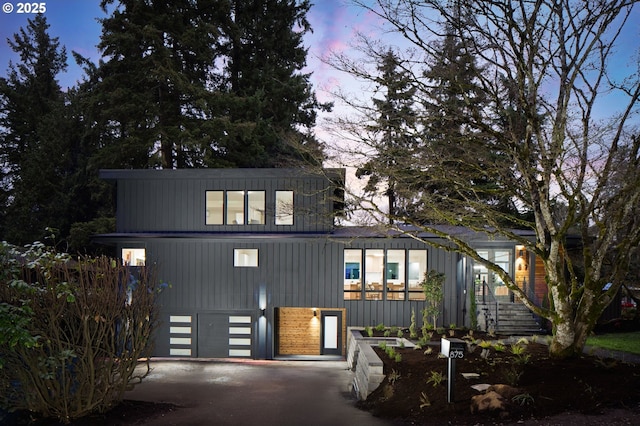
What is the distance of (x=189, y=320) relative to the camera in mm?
17547

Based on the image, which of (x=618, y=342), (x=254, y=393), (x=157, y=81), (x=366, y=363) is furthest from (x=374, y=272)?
(x=157, y=81)

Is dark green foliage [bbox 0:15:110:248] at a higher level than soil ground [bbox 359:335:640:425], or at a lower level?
higher

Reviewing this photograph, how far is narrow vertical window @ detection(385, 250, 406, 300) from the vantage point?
17.2 m

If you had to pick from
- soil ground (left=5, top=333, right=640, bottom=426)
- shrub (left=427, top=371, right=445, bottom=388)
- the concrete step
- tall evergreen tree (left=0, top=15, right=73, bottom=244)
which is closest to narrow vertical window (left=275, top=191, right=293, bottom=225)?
the concrete step

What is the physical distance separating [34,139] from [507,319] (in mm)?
32202

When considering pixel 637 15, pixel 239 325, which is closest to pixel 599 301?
pixel 637 15

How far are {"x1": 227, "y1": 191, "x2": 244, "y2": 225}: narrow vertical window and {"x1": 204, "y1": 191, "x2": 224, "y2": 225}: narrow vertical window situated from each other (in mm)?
261

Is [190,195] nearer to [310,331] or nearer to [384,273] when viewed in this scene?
[310,331]

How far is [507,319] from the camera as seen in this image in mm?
16578

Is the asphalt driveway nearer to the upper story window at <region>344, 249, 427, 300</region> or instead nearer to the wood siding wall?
the wood siding wall

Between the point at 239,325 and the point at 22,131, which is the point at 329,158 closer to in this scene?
the point at 239,325

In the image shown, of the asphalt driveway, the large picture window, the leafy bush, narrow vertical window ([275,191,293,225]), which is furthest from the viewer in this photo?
the large picture window

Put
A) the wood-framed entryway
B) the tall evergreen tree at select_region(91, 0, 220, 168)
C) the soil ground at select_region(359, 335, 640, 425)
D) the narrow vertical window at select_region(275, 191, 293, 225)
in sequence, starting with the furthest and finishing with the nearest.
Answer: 1. the tall evergreen tree at select_region(91, 0, 220, 168)
2. the narrow vertical window at select_region(275, 191, 293, 225)
3. the wood-framed entryway
4. the soil ground at select_region(359, 335, 640, 425)

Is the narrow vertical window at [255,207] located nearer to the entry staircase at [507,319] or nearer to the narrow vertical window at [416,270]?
the narrow vertical window at [416,270]
